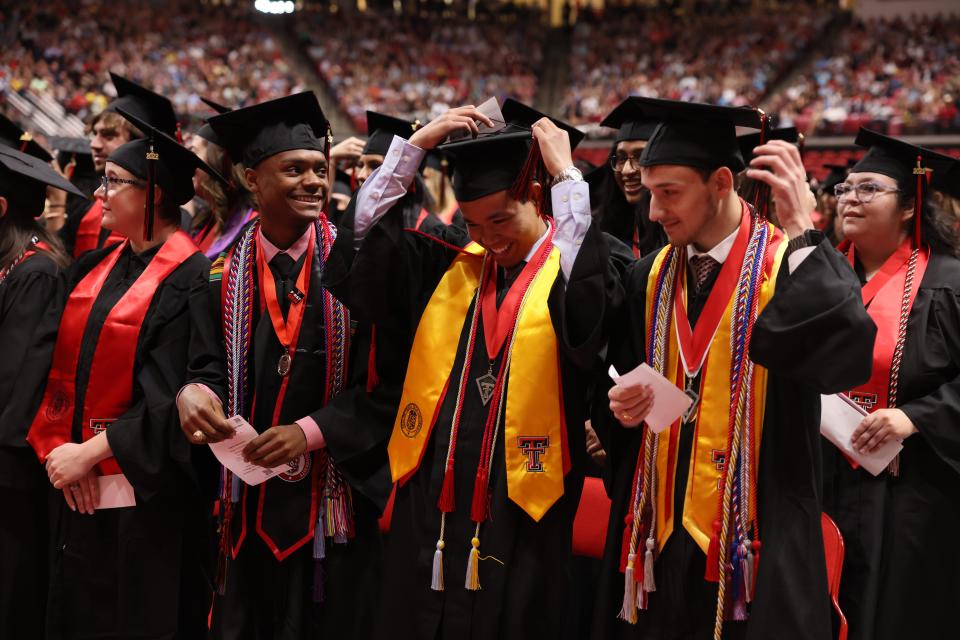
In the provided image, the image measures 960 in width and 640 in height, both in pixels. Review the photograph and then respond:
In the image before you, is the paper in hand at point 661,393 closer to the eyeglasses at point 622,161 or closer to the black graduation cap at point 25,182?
the eyeglasses at point 622,161

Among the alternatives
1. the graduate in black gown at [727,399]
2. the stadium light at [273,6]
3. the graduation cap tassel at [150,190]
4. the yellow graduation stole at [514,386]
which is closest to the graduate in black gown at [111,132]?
the graduation cap tassel at [150,190]

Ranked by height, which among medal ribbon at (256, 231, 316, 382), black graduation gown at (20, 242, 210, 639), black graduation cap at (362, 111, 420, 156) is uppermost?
black graduation cap at (362, 111, 420, 156)

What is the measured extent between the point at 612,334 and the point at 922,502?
151 centimetres

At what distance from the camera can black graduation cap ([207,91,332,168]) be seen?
310 centimetres

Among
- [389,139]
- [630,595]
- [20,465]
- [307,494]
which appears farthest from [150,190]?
[630,595]

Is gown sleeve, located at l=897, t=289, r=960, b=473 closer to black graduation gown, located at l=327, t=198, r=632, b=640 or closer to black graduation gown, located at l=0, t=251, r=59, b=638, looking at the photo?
black graduation gown, located at l=327, t=198, r=632, b=640

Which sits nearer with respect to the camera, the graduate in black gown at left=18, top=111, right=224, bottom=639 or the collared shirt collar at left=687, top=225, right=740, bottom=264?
the collared shirt collar at left=687, top=225, right=740, bottom=264

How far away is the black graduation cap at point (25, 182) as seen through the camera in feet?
12.3

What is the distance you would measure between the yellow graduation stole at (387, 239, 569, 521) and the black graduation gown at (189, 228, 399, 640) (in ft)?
0.54

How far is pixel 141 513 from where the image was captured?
3.29 meters

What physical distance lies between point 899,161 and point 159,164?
2924mm

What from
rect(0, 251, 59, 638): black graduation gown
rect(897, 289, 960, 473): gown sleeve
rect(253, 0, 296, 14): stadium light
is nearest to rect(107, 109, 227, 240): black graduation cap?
rect(0, 251, 59, 638): black graduation gown

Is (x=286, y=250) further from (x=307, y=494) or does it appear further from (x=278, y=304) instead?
(x=307, y=494)

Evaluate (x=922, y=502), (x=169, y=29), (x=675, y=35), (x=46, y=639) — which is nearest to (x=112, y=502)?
(x=46, y=639)
